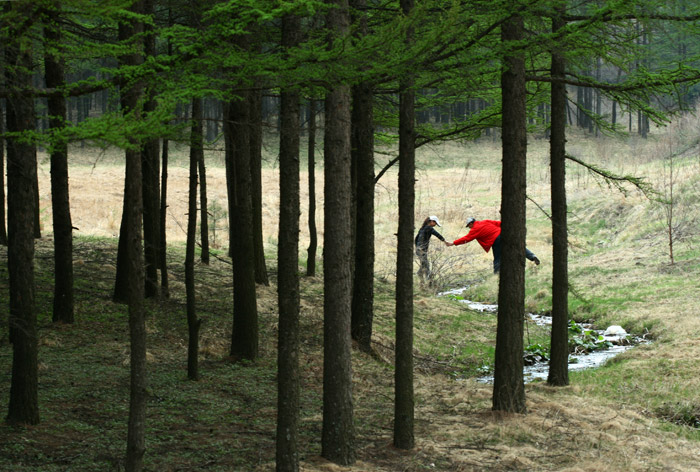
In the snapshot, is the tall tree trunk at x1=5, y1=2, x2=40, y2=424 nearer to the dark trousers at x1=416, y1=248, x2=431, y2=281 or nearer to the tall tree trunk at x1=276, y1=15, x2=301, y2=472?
the tall tree trunk at x1=276, y1=15, x2=301, y2=472

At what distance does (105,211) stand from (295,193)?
90.1ft

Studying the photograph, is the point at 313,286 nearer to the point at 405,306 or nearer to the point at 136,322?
the point at 405,306

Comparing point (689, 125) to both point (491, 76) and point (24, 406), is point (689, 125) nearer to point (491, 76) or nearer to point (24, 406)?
point (491, 76)

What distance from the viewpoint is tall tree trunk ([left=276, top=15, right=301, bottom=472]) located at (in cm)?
641

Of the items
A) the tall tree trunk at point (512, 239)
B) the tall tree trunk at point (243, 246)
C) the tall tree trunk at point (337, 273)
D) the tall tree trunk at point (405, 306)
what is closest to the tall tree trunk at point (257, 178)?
the tall tree trunk at point (243, 246)

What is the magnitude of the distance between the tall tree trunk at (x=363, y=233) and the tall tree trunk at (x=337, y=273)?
4.73 m

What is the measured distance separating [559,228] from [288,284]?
5.62 metres

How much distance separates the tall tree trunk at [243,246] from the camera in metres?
10.7

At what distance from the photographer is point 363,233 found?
12414 millimetres

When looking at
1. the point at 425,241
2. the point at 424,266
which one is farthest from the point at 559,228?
the point at 424,266

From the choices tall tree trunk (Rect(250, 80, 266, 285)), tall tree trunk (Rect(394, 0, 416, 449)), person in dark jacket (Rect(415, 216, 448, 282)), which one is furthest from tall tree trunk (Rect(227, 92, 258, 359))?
person in dark jacket (Rect(415, 216, 448, 282))

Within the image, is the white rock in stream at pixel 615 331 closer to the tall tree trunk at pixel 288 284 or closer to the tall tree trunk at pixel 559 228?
the tall tree trunk at pixel 559 228

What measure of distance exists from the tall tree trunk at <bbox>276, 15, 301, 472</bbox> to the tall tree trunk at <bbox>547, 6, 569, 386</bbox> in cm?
526

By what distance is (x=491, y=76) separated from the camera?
32.1 ft
